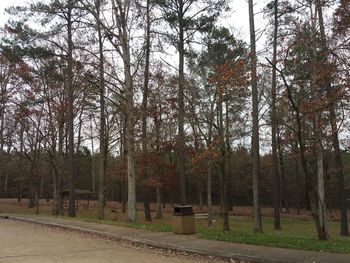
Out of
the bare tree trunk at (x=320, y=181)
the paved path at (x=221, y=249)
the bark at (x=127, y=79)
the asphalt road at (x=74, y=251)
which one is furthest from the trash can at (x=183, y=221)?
the bark at (x=127, y=79)

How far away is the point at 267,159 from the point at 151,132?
2210 centimetres

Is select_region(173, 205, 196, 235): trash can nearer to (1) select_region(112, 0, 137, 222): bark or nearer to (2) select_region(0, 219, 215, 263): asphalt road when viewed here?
(2) select_region(0, 219, 215, 263): asphalt road

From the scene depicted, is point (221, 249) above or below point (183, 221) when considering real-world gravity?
below

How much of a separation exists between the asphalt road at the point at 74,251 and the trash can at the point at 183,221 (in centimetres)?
209

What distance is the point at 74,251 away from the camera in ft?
40.2

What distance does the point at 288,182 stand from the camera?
195 ft

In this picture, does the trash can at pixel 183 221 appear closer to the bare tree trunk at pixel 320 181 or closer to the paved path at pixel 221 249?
the paved path at pixel 221 249

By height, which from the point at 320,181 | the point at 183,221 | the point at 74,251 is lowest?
the point at 74,251

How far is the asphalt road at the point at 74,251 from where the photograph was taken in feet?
35.6

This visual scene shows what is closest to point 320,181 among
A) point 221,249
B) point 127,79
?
point 221,249

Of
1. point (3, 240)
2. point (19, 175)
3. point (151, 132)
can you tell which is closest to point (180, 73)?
point (151, 132)

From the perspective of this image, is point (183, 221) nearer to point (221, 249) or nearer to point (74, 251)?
point (221, 249)

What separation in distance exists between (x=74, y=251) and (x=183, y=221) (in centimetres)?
425

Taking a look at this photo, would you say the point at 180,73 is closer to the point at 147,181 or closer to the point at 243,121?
the point at 243,121
